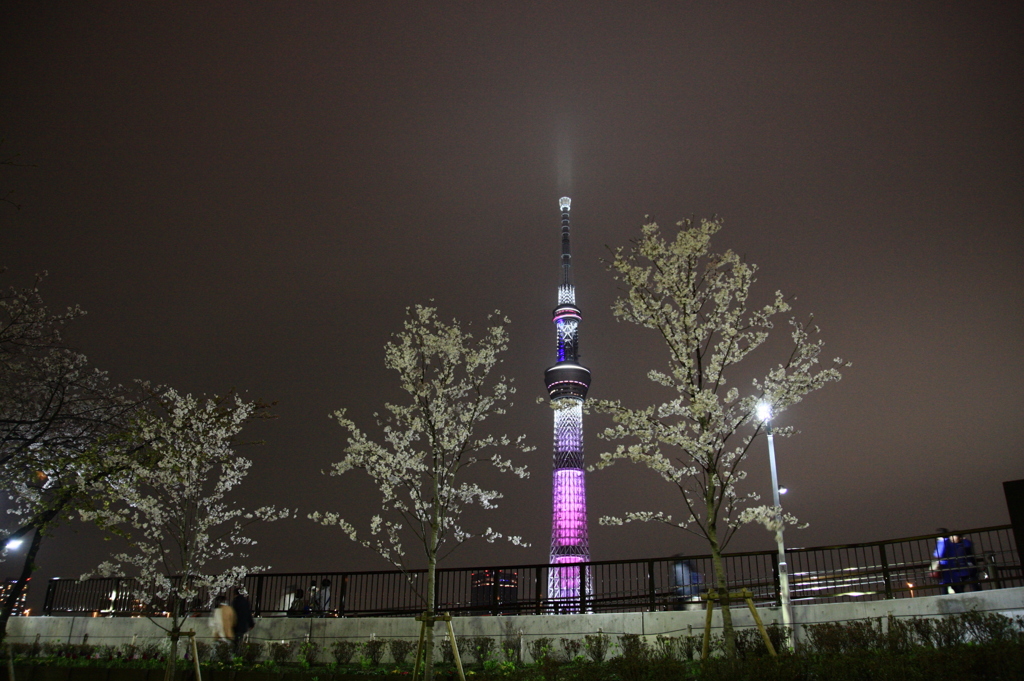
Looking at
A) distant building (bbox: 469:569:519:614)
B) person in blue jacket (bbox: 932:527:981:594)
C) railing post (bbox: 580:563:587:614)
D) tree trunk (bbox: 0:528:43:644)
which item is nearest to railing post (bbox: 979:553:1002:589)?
person in blue jacket (bbox: 932:527:981:594)

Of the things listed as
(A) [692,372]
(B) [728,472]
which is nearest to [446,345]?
(A) [692,372]

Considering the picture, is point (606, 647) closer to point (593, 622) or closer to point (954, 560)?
point (593, 622)

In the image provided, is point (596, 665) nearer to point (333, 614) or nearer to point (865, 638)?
point (865, 638)

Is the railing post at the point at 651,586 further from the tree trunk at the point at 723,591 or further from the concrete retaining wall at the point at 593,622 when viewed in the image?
the tree trunk at the point at 723,591

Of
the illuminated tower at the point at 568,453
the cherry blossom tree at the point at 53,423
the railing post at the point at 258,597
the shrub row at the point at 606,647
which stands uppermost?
the illuminated tower at the point at 568,453

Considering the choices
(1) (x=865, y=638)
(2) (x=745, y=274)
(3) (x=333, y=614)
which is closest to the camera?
(1) (x=865, y=638)

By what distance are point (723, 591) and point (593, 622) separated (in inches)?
213

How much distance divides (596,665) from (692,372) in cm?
573

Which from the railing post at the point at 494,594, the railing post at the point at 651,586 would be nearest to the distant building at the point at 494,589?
the railing post at the point at 494,594

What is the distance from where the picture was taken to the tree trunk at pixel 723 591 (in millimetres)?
11055

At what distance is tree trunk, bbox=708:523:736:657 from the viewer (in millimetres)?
11055

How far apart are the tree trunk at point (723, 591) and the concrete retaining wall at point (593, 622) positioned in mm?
1876

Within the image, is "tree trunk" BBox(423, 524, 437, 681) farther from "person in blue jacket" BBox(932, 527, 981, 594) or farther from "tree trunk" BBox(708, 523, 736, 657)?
"person in blue jacket" BBox(932, 527, 981, 594)

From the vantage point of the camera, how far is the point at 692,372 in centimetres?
1340
